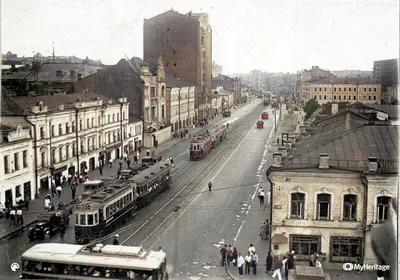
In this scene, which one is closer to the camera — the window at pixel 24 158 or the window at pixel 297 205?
the window at pixel 297 205

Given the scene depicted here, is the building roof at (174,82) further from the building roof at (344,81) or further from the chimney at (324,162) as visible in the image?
the chimney at (324,162)

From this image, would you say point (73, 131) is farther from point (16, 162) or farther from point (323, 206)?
point (323, 206)

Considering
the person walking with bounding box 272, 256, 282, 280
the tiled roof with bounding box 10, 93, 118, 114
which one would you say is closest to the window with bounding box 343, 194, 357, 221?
the person walking with bounding box 272, 256, 282, 280

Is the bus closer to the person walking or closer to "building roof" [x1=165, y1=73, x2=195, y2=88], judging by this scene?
the person walking

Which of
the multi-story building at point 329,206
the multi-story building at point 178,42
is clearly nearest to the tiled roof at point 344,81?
the multi-story building at point 178,42

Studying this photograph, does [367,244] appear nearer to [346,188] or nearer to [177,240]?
[346,188]

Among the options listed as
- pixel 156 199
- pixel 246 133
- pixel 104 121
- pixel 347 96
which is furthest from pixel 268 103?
pixel 156 199
